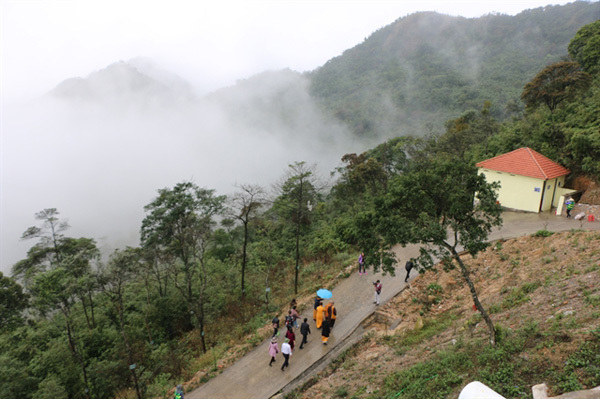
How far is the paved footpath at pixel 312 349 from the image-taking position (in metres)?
10.1

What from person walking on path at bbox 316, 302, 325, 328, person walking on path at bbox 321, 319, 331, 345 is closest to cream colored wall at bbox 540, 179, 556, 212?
person walking on path at bbox 316, 302, 325, 328

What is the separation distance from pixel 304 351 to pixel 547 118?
20.9 metres

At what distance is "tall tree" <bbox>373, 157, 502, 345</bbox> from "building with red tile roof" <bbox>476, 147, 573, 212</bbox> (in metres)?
11.7

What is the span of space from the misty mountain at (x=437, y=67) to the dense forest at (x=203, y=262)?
40.1m

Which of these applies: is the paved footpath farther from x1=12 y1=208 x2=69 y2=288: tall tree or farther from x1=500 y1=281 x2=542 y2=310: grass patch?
x1=12 y1=208 x2=69 y2=288: tall tree

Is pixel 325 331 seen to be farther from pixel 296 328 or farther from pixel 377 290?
pixel 377 290

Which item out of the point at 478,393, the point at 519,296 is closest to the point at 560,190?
the point at 519,296

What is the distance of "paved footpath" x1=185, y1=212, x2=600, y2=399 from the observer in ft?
33.2

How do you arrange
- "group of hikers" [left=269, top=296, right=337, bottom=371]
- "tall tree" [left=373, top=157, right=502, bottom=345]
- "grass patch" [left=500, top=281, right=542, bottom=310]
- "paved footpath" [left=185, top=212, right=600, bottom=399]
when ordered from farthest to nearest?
"group of hikers" [left=269, top=296, right=337, bottom=371]
"paved footpath" [left=185, top=212, right=600, bottom=399]
"grass patch" [left=500, top=281, right=542, bottom=310]
"tall tree" [left=373, top=157, right=502, bottom=345]

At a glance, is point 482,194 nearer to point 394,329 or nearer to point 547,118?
point 394,329

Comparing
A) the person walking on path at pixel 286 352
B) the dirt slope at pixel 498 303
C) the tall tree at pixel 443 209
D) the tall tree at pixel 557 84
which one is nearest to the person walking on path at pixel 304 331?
the person walking on path at pixel 286 352

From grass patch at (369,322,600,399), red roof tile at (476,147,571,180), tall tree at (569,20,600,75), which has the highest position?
tall tree at (569,20,600,75)

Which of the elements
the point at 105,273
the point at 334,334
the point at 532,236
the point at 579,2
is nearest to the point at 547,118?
the point at 532,236

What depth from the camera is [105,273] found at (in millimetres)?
11969
